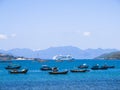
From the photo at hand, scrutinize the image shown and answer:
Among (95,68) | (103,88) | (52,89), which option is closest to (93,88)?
(103,88)

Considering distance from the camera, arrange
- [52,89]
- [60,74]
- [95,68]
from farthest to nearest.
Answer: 1. [95,68]
2. [60,74]
3. [52,89]

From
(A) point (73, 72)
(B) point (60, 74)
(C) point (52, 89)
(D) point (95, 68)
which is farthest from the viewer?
(D) point (95, 68)

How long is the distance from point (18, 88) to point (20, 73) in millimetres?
33464

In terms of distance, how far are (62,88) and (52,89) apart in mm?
1355

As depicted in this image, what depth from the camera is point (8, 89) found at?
1945 inches

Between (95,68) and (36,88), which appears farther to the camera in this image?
(95,68)

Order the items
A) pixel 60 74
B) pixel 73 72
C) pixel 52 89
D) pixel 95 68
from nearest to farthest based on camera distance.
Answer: pixel 52 89 → pixel 60 74 → pixel 73 72 → pixel 95 68

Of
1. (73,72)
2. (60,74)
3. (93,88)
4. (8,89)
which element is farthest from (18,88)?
(73,72)

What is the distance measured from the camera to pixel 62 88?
1913 inches

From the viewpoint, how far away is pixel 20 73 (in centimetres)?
8344

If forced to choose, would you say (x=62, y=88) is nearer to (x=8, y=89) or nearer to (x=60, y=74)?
(x=8, y=89)

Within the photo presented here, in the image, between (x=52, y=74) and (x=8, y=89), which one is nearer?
(x=8, y=89)

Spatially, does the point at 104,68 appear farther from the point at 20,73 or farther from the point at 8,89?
the point at 8,89

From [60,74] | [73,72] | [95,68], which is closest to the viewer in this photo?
[60,74]
